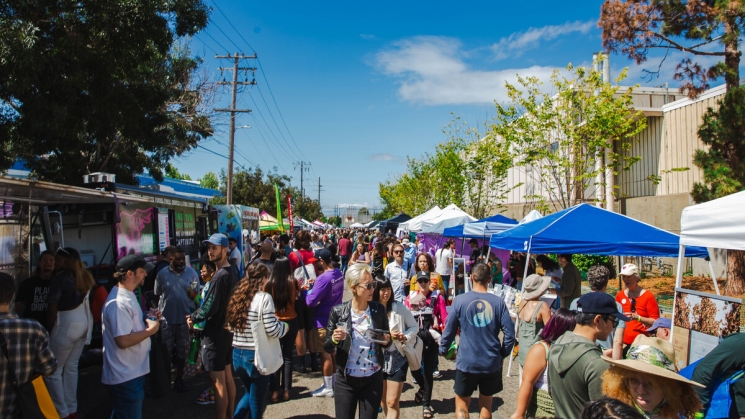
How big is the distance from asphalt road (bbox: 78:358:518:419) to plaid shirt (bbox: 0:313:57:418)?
2.59 metres

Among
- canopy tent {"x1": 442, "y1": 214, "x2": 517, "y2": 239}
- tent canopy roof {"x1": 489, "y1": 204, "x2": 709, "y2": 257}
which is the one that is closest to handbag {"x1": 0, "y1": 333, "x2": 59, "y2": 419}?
tent canopy roof {"x1": 489, "y1": 204, "x2": 709, "y2": 257}

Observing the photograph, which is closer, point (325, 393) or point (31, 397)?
point (31, 397)

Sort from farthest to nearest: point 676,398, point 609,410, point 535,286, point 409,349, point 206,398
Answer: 1. point 206,398
2. point 535,286
3. point 409,349
4. point 676,398
5. point 609,410

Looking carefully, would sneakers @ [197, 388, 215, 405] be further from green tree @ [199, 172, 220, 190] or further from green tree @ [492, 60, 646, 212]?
green tree @ [199, 172, 220, 190]

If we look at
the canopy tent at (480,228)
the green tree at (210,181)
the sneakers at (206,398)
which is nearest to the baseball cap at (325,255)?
the sneakers at (206,398)

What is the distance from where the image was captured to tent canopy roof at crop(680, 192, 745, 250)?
15.4ft

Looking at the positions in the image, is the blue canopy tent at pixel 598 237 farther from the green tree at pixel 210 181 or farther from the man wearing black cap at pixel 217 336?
the green tree at pixel 210 181

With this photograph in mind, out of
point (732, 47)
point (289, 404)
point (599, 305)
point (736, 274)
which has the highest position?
point (732, 47)

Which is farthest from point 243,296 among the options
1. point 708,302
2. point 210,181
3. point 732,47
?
point 210,181

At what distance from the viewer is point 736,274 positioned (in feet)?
44.0

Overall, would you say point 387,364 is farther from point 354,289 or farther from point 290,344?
point 290,344

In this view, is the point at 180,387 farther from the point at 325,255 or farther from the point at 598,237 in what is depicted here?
the point at 598,237

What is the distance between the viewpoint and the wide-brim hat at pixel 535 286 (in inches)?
214

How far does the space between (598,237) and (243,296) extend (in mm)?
5240
